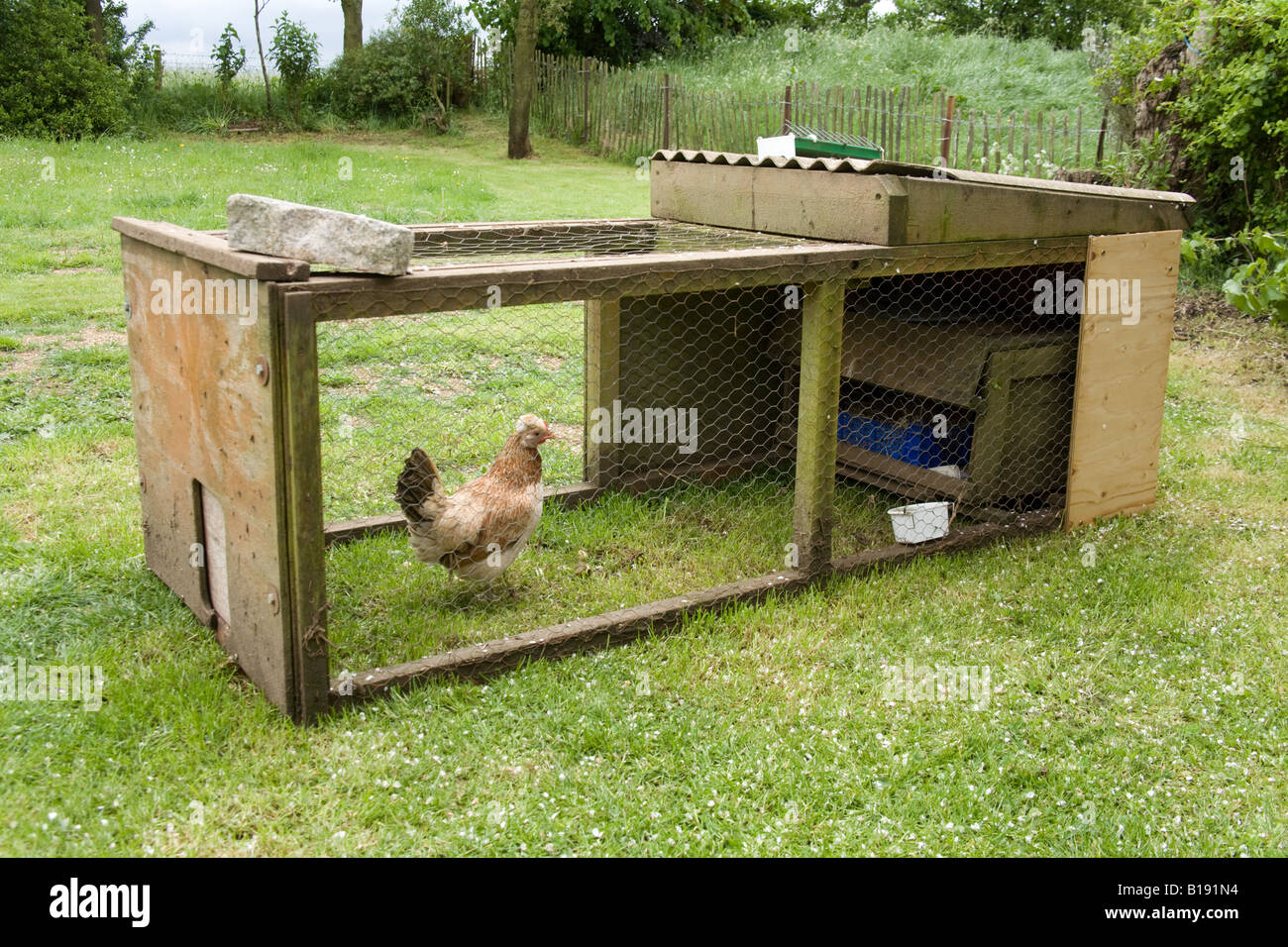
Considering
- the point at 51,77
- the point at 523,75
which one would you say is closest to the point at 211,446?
the point at 51,77

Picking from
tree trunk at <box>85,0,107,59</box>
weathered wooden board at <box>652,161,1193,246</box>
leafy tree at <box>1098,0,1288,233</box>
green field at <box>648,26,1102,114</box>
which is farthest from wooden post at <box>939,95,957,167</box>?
tree trunk at <box>85,0,107,59</box>

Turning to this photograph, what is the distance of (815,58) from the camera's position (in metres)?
21.2

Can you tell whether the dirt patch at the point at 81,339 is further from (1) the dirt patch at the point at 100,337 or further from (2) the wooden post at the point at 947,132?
(2) the wooden post at the point at 947,132

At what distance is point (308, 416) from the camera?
9.84 feet

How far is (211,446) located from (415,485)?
63 cm

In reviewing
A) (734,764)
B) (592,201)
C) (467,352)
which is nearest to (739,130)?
(592,201)

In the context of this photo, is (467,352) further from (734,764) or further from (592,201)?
(592,201)

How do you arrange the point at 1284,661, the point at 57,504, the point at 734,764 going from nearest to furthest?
1. the point at 734,764
2. the point at 1284,661
3. the point at 57,504

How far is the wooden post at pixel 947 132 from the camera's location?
42.9 feet

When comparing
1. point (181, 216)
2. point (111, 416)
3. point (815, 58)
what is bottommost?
point (111, 416)

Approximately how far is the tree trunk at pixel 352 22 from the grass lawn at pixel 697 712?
1566cm

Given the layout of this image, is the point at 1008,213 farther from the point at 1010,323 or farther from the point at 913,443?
the point at 913,443

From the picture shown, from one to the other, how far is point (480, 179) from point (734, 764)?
1148 cm

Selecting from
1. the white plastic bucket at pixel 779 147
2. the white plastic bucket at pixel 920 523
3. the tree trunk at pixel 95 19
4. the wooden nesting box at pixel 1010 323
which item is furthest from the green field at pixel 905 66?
the white plastic bucket at pixel 920 523
